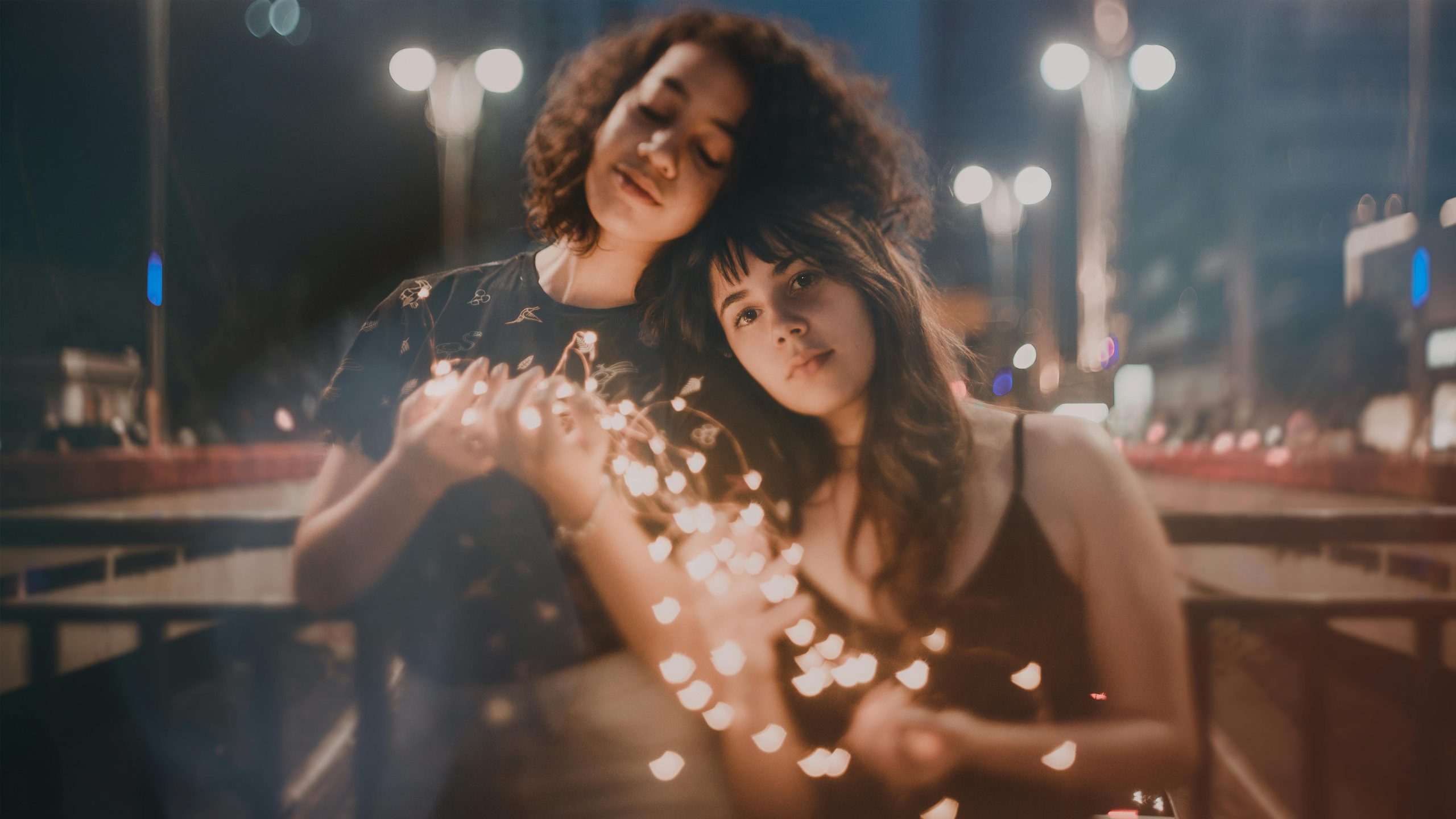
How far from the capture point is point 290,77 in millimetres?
1441

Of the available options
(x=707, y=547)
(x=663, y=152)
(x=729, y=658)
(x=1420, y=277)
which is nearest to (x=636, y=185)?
(x=663, y=152)

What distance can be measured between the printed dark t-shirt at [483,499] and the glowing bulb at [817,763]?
0.42 m

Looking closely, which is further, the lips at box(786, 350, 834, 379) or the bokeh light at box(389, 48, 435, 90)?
the bokeh light at box(389, 48, 435, 90)

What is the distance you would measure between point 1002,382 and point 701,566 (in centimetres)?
64

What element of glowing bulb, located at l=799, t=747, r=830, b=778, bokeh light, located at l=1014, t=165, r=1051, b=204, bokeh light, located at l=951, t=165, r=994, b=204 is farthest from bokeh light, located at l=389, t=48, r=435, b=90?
glowing bulb, located at l=799, t=747, r=830, b=778

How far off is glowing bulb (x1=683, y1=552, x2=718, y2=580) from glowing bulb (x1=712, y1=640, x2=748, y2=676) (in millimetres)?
134

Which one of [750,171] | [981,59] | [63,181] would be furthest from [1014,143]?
[63,181]

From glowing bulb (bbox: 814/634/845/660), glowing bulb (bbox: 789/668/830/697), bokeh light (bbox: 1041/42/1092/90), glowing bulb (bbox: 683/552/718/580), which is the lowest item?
glowing bulb (bbox: 789/668/830/697)

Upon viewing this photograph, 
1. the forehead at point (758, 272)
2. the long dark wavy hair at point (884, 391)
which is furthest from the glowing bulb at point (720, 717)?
the forehead at point (758, 272)

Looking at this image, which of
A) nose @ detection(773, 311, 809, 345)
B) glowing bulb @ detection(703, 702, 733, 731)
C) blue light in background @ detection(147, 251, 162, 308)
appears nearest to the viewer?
nose @ detection(773, 311, 809, 345)

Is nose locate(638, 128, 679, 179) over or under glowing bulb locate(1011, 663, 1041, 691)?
over

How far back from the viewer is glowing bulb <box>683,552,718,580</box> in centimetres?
125

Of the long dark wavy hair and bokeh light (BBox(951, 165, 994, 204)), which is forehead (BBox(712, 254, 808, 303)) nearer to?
the long dark wavy hair

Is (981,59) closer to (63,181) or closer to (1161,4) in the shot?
(1161,4)
